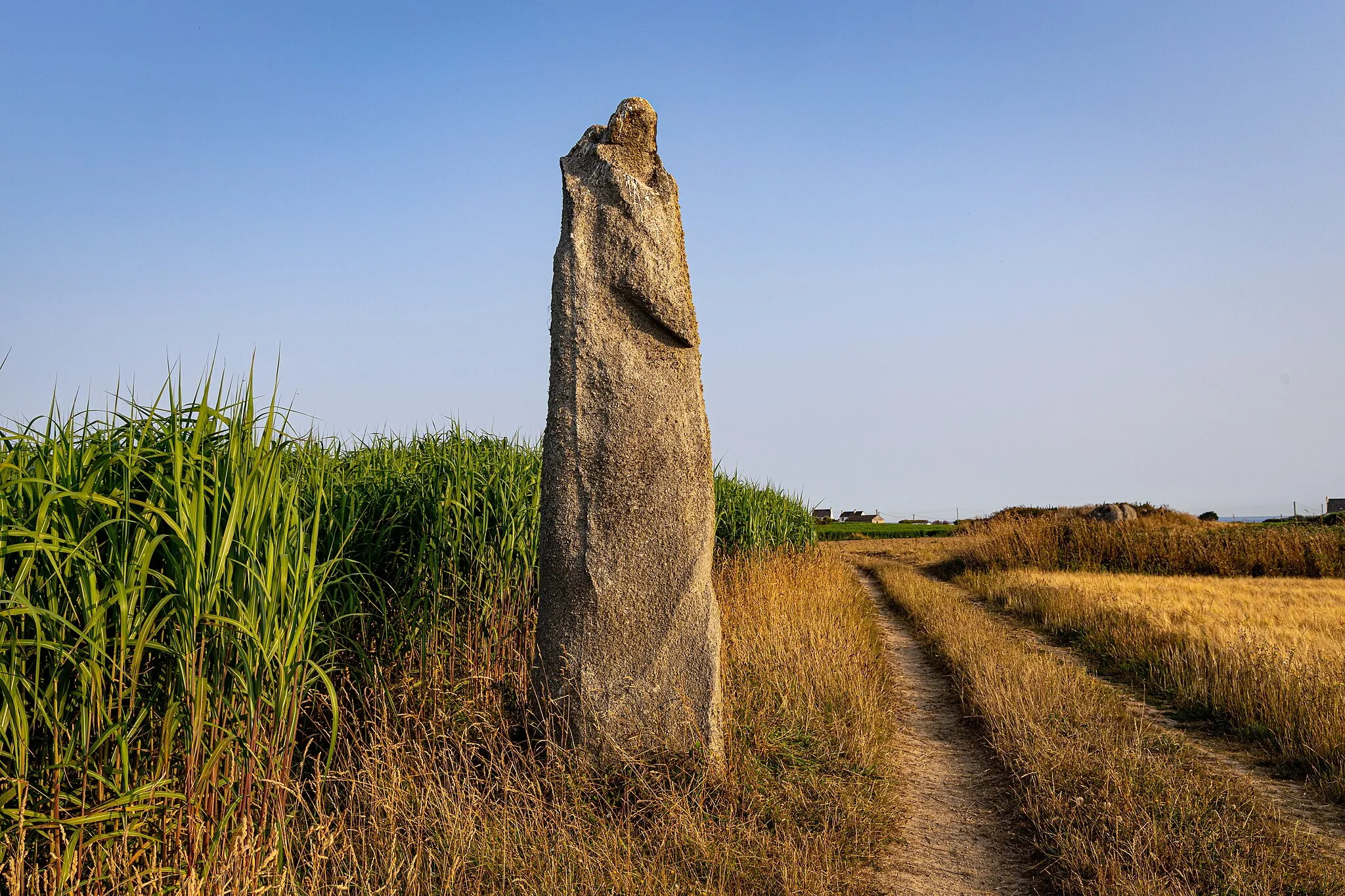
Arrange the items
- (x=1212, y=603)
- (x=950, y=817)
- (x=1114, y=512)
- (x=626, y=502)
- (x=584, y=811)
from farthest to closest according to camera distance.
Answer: (x=1114, y=512) < (x=1212, y=603) < (x=950, y=817) < (x=626, y=502) < (x=584, y=811)

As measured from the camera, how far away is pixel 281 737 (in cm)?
356

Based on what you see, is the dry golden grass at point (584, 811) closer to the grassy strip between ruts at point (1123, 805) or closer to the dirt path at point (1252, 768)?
the grassy strip between ruts at point (1123, 805)

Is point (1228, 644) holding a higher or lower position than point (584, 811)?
higher

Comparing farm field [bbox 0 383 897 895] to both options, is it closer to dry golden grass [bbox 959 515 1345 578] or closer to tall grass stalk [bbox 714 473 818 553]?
tall grass stalk [bbox 714 473 818 553]

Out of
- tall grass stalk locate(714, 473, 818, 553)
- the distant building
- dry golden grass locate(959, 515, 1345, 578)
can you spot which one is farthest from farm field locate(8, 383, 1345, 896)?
the distant building

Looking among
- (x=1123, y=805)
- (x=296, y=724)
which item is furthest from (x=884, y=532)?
(x=296, y=724)

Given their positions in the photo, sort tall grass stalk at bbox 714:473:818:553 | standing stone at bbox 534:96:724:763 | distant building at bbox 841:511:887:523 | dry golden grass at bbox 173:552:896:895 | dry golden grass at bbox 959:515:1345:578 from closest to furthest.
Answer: dry golden grass at bbox 173:552:896:895, standing stone at bbox 534:96:724:763, tall grass stalk at bbox 714:473:818:553, dry golden grass at bbox 959:515:1345:578, distant building at bbox 841:511:887:523

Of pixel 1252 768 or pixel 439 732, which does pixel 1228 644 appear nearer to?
pixel 1252 768

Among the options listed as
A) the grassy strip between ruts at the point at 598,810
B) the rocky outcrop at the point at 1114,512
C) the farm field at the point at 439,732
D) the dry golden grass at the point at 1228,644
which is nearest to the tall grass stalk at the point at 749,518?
the dry golden grass at the point at 1228,644

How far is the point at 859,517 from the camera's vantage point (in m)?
68.9

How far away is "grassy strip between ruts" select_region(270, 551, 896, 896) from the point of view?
11.6 ft

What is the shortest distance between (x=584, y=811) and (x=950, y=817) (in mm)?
2243

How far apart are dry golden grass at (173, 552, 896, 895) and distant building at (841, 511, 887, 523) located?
Result: 6184 cm

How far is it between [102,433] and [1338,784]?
24.0ft
